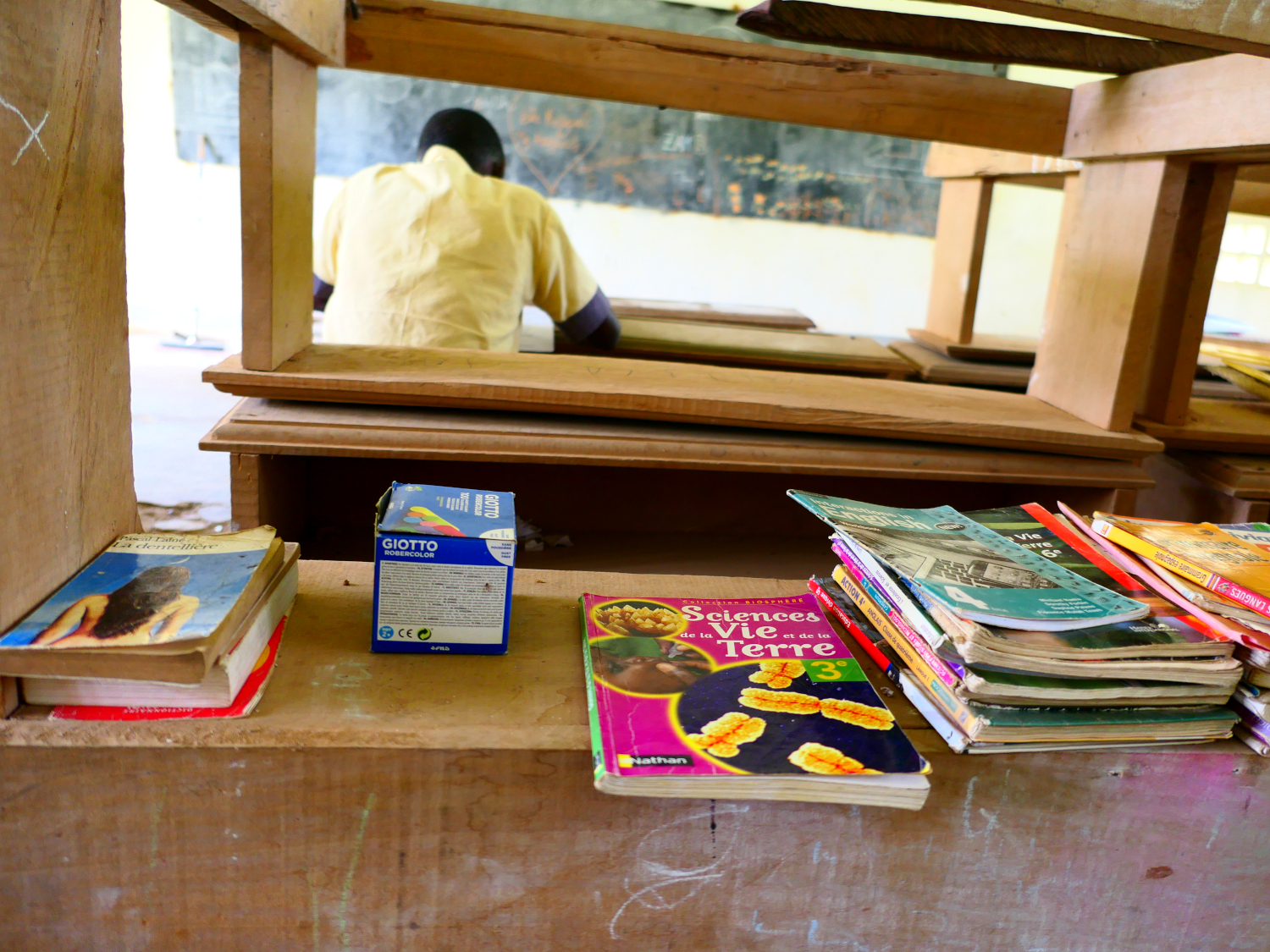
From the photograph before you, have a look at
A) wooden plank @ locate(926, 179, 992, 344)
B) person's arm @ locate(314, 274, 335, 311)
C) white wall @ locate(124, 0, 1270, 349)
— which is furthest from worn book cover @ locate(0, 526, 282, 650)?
white wall @ locate(124, 0, 1270, 349)

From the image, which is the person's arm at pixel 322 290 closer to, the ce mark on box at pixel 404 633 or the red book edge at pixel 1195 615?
the ce mark on box at pixel 404 633

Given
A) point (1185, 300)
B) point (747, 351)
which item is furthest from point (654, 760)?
point (747, 351)

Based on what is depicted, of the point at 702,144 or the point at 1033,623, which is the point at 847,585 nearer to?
the point at 1033,623

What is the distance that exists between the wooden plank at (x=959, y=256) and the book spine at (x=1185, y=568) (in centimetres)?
207

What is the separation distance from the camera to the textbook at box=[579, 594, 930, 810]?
2.36ft

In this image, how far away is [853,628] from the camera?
100 cm

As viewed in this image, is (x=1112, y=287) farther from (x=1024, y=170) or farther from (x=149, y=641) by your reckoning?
(x=149, y=641)

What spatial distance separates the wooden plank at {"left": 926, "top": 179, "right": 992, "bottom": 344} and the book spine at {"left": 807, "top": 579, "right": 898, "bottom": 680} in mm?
2152

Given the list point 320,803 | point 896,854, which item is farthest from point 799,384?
point 320,803

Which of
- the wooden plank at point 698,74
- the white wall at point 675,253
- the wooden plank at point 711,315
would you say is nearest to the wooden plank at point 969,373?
the wooden plank at point 711,315

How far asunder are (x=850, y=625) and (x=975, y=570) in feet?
0.49

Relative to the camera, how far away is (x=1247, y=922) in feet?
2.94

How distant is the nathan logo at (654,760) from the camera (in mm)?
714

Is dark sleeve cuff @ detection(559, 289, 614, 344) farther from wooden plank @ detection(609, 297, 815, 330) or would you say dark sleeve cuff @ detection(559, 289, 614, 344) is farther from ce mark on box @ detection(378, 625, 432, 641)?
ce mark on box @ detection(378, 625, 432, 641)
